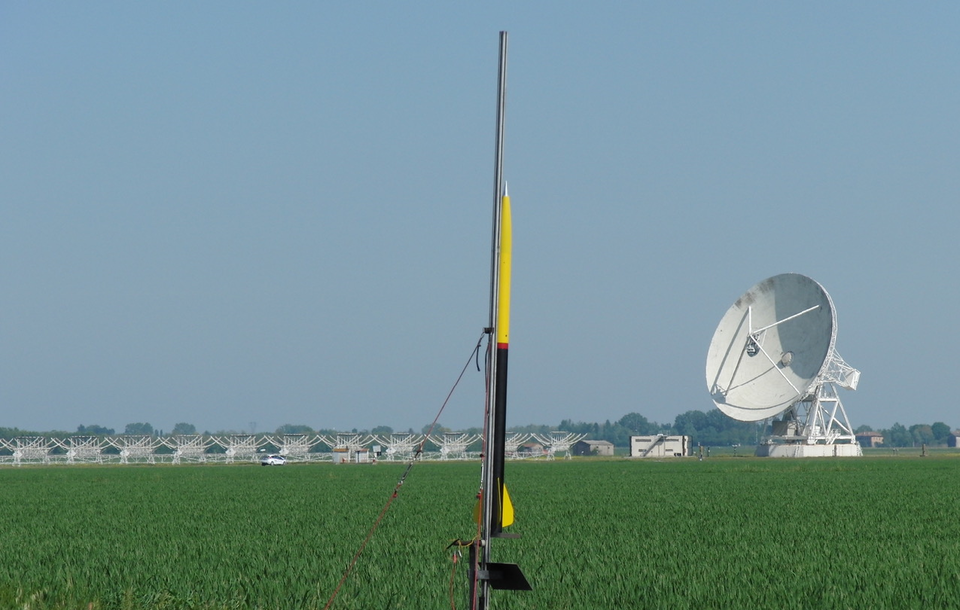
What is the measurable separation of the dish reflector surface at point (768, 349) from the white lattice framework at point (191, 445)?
250ft

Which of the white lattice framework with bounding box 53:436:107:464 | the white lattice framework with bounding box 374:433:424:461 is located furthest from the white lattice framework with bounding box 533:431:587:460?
the white lattice framework with bounding box 53:436:107:464

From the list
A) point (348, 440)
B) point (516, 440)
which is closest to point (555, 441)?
point (516, 440)

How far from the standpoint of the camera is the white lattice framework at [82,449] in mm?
148125

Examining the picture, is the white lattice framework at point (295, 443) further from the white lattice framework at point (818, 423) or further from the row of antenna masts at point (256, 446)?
the white lattice framework at point (818, 423)

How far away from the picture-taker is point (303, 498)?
154ft

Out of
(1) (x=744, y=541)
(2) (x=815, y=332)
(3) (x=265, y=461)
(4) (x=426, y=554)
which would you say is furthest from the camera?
(3) (x=265, y=461)

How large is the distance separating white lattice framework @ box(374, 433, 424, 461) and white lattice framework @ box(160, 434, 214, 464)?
22939mm

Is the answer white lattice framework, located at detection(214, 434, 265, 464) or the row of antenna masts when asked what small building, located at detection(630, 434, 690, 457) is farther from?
white lattice framework, located at detection(214, 434, 265, 464)

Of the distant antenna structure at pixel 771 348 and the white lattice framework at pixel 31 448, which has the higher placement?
the distant antenna structure at pixel 771 348

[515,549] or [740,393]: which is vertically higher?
[740,393]

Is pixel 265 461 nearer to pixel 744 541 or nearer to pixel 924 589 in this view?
pixel 744 541

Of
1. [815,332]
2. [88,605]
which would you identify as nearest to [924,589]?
[88,605]

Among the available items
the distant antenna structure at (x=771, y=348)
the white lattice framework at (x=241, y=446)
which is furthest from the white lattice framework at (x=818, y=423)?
the white lattice framework at (x=241, y=446)

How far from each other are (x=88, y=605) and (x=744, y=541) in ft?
46.2
